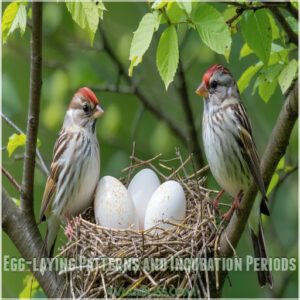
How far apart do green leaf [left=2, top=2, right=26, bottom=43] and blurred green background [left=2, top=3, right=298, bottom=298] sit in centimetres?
290

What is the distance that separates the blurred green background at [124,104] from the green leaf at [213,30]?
317 cm

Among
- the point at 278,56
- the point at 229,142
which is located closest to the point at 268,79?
the point at 278,56

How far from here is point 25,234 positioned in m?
4.85

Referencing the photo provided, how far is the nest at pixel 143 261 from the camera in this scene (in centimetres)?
444

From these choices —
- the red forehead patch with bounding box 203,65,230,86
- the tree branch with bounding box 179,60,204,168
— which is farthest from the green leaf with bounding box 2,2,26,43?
the tree branch with bounding box 179,60,204,168

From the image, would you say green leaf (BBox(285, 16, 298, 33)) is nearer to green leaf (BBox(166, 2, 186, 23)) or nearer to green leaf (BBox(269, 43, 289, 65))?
green leaf (BBox(269, 43, 289, 65))

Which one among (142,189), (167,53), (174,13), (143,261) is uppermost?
(174,13)

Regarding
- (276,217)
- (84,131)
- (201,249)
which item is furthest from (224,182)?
(276,217)

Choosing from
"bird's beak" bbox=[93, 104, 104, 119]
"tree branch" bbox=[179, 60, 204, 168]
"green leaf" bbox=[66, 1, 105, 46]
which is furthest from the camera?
"tree branch" bbox=[179, 60, 204, 168]

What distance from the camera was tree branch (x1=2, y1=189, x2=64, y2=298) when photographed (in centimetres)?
481

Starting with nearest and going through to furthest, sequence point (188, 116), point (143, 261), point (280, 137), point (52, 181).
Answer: point (280, 137), point (143, 261), point (52, 181), point (188, 116)

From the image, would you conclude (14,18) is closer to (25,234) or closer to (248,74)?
(25,234)

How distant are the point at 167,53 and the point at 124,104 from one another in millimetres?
5377

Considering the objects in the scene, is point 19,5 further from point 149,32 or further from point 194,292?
point 194,292
